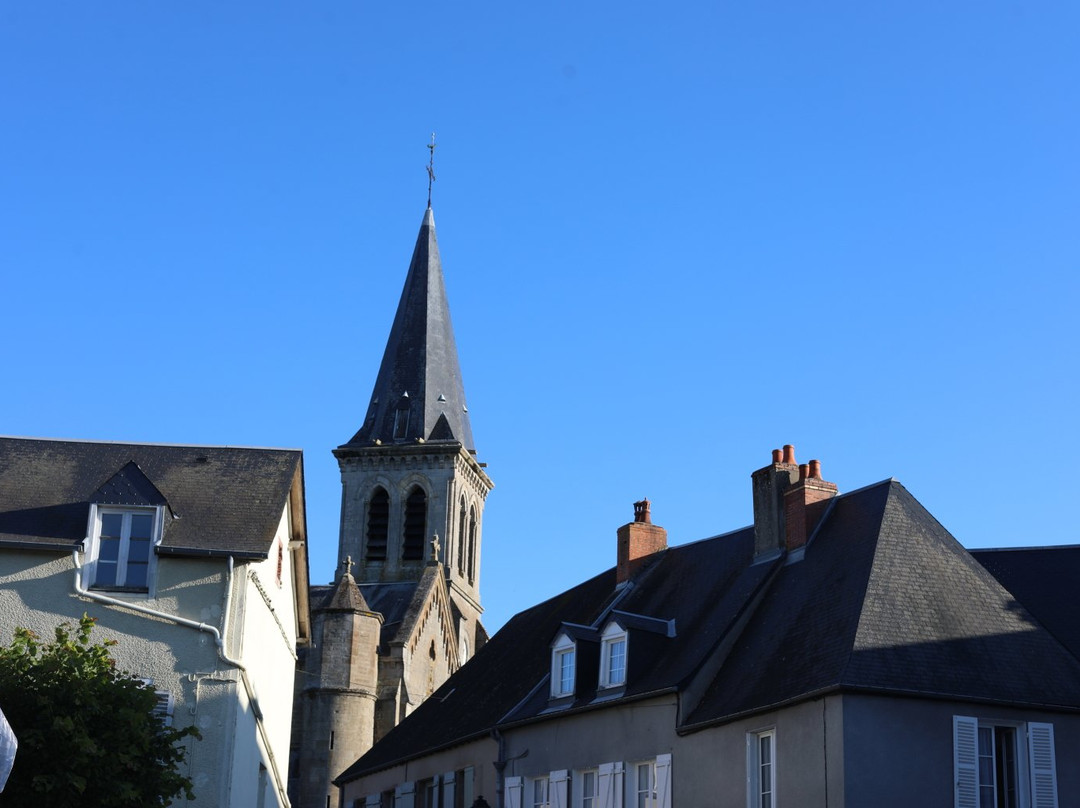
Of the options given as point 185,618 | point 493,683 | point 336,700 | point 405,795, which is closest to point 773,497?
point 493,683

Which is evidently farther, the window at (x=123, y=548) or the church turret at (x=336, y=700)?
the church turret at (x=336, y=700)

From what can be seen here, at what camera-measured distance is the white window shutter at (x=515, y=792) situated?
82.0ft

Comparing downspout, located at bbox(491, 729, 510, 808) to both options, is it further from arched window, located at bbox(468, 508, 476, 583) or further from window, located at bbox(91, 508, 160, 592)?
arched window, located at bbox(468, 508, 476, 583)

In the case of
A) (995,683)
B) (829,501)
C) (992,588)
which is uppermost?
(829,501)

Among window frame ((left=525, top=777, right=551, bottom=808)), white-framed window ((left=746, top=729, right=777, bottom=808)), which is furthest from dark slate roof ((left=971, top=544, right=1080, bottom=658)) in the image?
window frame ((left=525, top=777, right=551, bottom=808))

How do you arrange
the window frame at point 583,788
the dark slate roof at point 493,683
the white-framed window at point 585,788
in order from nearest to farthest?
the window frame at point 583,788, the white-framed window at point 585,788, the dark slate roof at point 493,683

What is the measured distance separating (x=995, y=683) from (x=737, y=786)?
143 inches

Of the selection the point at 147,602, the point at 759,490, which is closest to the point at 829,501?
the point at 759,490

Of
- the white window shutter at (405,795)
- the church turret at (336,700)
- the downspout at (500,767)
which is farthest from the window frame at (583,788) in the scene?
the church turret at (336,700)

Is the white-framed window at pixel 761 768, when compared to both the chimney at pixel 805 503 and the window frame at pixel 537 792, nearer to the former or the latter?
the chimney at pixel 805 503

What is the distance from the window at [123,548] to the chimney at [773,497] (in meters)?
9.55

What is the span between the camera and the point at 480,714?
28156 mm

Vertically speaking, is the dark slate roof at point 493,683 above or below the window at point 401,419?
below

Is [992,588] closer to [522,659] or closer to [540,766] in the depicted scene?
[540,766]
